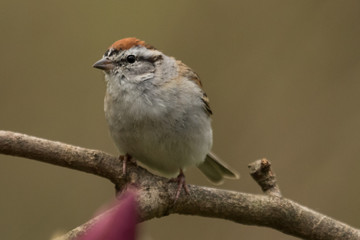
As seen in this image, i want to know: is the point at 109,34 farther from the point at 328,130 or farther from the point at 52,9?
the point at 328,130

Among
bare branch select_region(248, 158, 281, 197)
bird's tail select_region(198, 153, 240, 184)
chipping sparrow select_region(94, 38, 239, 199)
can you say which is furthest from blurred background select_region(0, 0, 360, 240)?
bare branch select_region(248, 158, 281, 197)

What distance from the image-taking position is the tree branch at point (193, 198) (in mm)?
1558

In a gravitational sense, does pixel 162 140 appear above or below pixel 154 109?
below

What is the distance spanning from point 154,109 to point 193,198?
413 mm

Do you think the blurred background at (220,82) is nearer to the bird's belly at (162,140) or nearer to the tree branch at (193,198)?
the bird's belly at (162,140)

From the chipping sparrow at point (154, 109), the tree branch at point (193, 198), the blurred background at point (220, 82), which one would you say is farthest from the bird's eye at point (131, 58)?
the blurred background at point (220, 82)

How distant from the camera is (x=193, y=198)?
186cm

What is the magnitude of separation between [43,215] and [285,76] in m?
1.63

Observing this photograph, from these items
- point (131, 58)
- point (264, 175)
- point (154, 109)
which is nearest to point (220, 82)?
point (131, 58)

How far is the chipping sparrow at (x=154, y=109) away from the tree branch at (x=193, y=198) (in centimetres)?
17

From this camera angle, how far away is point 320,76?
334 cm

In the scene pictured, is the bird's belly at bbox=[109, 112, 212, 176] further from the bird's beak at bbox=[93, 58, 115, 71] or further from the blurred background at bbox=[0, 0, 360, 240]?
the blurred background at bbox=[0, 0, 360, 240]

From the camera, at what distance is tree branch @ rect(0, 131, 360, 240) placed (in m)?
1.56

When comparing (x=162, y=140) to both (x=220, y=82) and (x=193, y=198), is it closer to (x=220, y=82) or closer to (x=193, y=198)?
(x=193, y=198)
